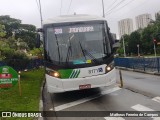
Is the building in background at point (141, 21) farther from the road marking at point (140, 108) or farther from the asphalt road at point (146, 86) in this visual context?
the road marking at point (140, 108)

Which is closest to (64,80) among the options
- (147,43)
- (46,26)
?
(46,26)

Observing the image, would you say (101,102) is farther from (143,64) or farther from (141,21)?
(141,21)

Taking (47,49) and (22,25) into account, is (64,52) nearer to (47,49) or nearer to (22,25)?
(47,49)

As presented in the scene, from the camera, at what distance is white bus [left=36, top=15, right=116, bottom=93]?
1263cm

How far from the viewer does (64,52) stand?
12852mm

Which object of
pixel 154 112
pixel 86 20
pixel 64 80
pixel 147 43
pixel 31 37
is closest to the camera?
pixel 154 112

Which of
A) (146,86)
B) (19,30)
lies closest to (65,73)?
(146,86)

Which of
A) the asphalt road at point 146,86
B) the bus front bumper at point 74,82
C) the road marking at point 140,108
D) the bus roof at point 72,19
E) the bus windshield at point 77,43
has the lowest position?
the asphalt road at point 146,86

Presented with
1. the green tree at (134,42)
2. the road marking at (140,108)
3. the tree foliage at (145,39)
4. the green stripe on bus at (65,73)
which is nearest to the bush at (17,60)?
the green stripe on bus at (65,73)

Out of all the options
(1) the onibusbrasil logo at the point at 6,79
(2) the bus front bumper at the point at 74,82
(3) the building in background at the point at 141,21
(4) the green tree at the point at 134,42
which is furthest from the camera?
(3) the building in background at the point at 141,21

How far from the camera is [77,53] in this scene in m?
12.9

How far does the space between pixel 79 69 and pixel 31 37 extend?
7401 cm

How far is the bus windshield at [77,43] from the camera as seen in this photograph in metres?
12.8

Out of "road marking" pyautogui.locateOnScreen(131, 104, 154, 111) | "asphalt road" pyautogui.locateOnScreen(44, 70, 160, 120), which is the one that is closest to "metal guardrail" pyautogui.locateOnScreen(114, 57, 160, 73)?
"asphalt road" pyautogui.locateOnScreen(44, 70, 160, 120)
